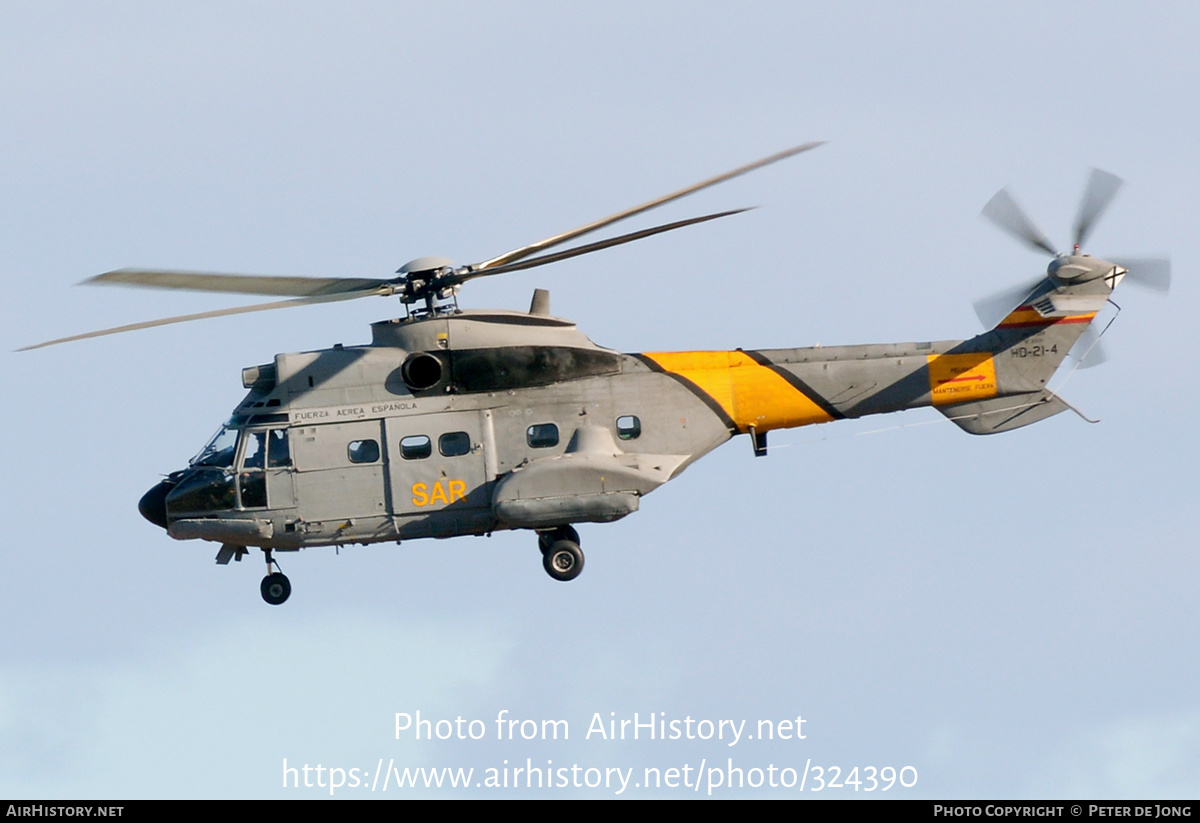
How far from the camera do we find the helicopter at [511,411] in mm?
27344

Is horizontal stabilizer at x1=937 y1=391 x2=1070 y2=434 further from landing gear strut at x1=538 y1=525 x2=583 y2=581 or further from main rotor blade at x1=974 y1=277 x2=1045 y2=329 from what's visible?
landing gear strut at x1=538 y1=525 x2=583 y2=581

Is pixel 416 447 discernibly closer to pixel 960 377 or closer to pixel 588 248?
pixel 588 248

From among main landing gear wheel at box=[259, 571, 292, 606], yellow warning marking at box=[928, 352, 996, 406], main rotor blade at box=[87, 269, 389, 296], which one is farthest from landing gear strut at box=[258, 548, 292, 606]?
yellow warning marking at box=[928, 352, 996, 406]

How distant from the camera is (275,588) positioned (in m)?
28.3

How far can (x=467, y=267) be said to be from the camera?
26.9 m

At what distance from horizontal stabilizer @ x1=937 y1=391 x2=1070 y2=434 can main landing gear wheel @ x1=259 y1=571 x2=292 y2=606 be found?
10747mm

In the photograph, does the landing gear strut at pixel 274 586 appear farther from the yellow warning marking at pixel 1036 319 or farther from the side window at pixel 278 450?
the yellow warning marking at pixel 1036 319

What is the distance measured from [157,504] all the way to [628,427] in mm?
7526

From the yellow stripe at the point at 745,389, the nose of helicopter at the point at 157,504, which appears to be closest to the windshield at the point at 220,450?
the nose of helicopter at the point at 157,504

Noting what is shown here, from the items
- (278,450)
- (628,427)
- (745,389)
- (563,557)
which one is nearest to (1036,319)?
(745,389)

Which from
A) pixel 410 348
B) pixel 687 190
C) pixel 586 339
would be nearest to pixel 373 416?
pixel 410 348

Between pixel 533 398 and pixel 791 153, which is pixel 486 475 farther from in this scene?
pixel 791 153

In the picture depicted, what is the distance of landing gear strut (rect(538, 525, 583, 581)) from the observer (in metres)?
27.6

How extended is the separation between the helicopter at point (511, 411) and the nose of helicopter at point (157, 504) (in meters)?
0.03
